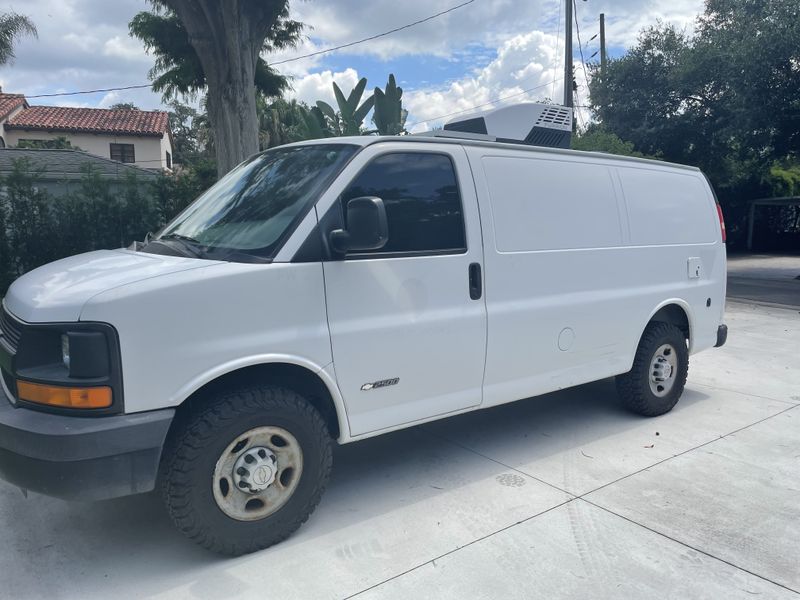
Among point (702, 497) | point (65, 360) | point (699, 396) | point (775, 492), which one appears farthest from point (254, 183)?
point (699, 396)

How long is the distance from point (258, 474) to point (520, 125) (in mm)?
3221

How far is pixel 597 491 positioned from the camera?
401cm

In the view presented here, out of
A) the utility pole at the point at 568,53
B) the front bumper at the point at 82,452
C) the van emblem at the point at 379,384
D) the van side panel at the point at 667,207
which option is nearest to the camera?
the front bumper at the point at 82,452

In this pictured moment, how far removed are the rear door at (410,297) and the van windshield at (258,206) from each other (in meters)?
0.19

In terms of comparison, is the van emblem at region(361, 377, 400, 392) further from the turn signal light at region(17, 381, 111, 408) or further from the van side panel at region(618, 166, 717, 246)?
the van side panel at region(618, 166, 717, 246)

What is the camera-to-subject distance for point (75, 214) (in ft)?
29.7

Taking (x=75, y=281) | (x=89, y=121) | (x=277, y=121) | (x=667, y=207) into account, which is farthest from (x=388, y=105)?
(x=89, y=121)

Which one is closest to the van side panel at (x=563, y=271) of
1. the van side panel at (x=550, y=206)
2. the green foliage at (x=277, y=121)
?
the van side panel at (x=550, y=206)

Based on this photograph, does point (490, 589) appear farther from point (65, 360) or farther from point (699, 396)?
point (699, 396)

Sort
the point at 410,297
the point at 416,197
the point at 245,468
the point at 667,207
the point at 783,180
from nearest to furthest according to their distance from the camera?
the point at 245,468 → the point at 410,297 → the point at 416,197 → the point at 667,207 → the point at 783,180

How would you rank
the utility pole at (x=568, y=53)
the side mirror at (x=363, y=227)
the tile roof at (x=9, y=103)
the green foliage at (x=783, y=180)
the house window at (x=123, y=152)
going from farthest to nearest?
Answer: 1. the house window at (x=123, y=152)
2. the tile roof at (x=9, y=103)
3. the green foliage at (x=783, y=180)
4. the utility pole at (x=568, y=53)
5. the side mirror at (x=363, y=227)

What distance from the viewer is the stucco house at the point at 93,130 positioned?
109 ft

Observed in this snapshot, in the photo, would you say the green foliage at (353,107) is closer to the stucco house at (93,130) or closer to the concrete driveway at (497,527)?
the concrete driveway at (497,527)

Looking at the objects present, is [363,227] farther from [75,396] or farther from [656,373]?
[656,373]
